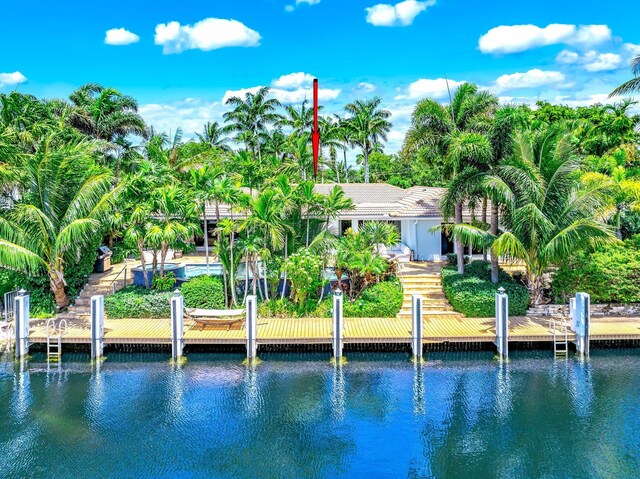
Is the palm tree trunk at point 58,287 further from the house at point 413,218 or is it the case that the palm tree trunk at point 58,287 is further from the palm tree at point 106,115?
the palm tree at point 106,115

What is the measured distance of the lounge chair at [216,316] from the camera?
58.1 feet

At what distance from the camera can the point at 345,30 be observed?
2634 centimetres

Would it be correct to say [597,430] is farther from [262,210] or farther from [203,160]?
[203,160]

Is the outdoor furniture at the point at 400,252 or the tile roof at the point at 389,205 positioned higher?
the tile roof at the point at 389,205

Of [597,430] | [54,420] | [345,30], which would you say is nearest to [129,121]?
[345,30]

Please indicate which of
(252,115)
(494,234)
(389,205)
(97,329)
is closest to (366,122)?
(252,115)

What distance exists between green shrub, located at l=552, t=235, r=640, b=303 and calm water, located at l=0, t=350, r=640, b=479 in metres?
3.03

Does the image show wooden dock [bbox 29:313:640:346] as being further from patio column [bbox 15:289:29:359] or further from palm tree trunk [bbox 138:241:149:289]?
palm tree trunk [bbox 138:241:149:289]

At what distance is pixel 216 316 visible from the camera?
1780 cm

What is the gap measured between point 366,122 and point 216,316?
33545 millimetres

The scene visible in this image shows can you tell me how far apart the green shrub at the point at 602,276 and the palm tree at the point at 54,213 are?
16426mm

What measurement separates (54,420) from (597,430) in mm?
12330

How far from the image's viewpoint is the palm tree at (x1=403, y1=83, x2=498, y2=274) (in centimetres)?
2164

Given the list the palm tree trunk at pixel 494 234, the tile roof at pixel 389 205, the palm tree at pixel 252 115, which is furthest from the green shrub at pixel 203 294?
the palm tree at pixel 252 115
